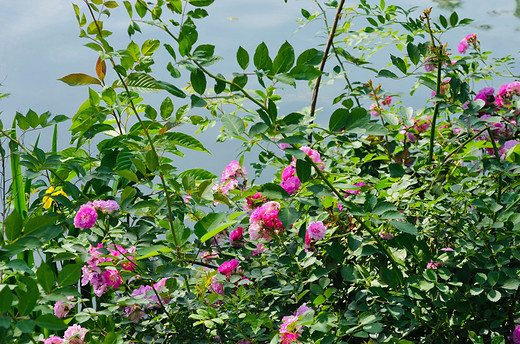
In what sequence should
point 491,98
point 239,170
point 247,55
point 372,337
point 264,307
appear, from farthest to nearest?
point 491,98
point 239,170
point 264,307
point 372,337
point 247,55

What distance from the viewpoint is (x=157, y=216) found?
1671 millimetres

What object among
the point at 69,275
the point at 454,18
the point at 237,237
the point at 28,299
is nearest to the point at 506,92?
the point at 454,18

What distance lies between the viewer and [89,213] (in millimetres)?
1617

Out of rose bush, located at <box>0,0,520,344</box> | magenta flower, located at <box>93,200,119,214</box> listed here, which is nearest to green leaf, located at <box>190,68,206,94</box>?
rose bush, located at <box>0,0,520,344</box>

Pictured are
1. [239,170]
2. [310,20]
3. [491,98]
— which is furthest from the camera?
[310,20]

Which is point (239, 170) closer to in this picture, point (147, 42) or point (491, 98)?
point (147, 42)

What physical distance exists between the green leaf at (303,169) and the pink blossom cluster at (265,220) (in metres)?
0.20

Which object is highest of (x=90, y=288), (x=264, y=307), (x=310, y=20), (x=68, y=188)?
(x=310, y=20)

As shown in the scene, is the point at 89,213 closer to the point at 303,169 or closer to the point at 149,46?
the point at 149,46

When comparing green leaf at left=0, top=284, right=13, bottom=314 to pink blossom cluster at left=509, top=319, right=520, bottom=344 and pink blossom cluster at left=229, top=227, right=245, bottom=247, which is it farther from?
pink blossom cluster at left=509, top=319, right=520, bottom=344

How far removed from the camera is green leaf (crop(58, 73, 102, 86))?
66.8 inches

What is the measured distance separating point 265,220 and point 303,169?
26 centimetres

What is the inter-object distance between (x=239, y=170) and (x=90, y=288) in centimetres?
92

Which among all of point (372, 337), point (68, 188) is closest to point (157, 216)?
point (68, 188)
